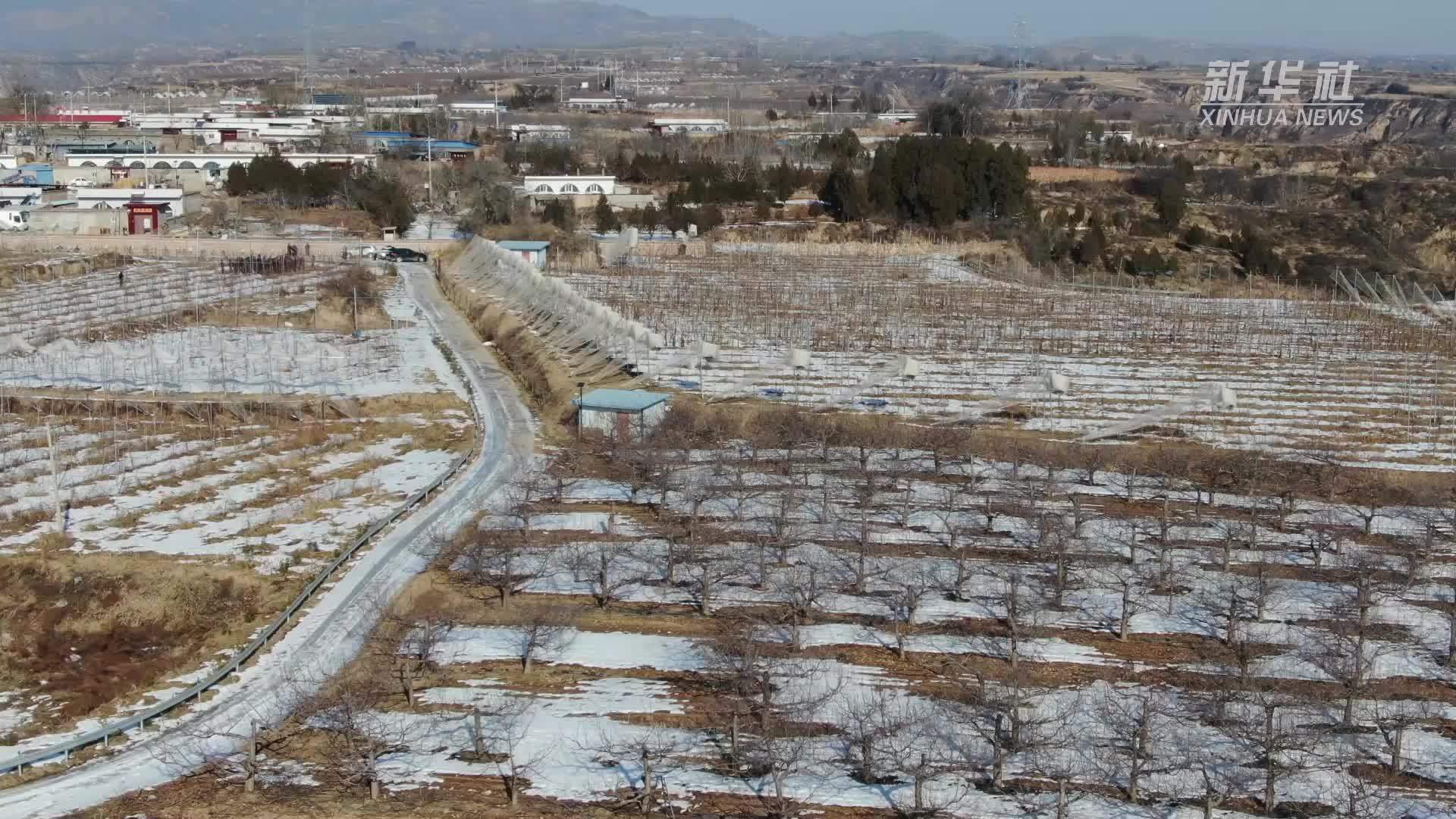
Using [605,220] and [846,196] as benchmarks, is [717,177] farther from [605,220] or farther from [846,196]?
[605,220]

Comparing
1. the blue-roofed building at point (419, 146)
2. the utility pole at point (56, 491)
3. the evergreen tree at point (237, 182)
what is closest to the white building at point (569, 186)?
the evergreen tree at point (237, 182)

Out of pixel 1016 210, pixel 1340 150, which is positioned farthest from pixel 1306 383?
pixel 1340 150

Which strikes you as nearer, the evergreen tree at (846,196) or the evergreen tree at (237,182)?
the evergreen tree at (846,196)

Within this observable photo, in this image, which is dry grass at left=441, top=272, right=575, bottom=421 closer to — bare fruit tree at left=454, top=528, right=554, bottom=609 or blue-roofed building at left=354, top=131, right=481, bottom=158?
bare fruit tree at left=454, top=528, right=554, bottom=609

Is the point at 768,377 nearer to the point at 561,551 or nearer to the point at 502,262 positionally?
the point at 561,551

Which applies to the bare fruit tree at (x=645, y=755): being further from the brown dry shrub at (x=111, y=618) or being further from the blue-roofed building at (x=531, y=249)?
the blue-roofed building at (x=531, y=249)

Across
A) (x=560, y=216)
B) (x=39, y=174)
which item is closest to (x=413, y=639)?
(x=560, y=216)

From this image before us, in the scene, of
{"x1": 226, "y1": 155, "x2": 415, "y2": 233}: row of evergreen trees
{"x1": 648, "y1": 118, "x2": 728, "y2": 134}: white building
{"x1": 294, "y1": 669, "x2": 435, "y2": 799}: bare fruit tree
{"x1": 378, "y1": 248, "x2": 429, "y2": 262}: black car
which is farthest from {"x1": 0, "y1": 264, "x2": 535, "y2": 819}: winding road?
{"x1": 648, "y1": 118, "x2": 728, "y2": 134}: white building
